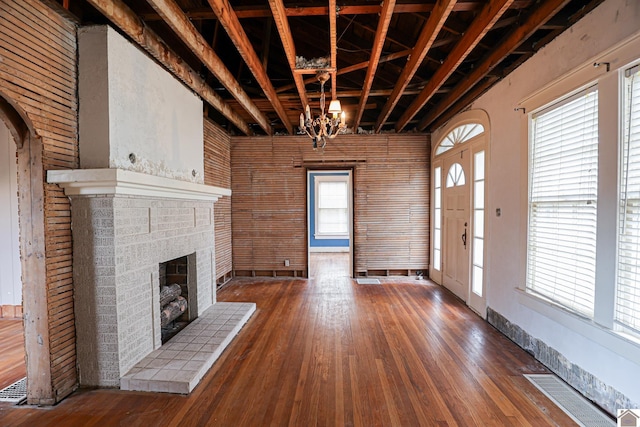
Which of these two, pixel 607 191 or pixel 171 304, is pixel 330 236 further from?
pixel 607 191

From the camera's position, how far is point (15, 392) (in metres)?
2.21

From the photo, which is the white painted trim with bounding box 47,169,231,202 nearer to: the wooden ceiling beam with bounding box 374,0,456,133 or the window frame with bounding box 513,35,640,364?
the wooden ceiling beam with bounding box 374,0,456,133

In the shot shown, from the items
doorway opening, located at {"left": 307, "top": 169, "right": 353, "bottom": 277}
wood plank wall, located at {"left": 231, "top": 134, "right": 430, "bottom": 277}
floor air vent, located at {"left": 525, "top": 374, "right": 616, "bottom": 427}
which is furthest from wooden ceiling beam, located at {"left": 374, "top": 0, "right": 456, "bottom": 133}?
doorway opening, located at {"left": 307, "top": 169, "right": 353, "bottom": 277}

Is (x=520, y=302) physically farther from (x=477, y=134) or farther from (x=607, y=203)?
(x=477, y=134)

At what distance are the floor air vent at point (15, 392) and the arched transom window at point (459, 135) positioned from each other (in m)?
5.22

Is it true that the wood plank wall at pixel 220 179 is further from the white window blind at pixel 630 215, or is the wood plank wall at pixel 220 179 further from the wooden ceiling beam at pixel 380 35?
the white window blind at pixel 630 215

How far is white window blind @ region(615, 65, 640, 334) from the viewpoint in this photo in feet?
5.88

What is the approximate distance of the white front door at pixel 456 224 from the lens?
4258 mm

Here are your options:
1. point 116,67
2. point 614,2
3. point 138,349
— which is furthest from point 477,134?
point 138,349

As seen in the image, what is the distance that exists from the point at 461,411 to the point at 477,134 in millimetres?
3326

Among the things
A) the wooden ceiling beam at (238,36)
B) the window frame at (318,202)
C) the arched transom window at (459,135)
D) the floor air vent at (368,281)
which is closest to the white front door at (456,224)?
the arched transom window at (459,135)

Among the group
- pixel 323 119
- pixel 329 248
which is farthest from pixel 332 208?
pixel 323 119

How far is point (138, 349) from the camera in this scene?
248cm

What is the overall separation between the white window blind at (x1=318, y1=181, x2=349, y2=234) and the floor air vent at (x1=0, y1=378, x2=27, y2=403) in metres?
7.36
